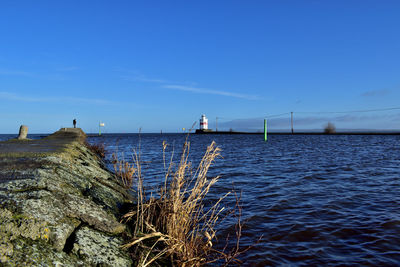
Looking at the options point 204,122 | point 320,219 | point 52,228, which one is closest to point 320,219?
point 320,219

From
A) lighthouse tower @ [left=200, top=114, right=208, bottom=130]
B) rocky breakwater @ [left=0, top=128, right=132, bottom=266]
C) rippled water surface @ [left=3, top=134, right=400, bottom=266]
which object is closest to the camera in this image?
rocky breakwater @ [left=0, top=128, right=132, bottom=266]

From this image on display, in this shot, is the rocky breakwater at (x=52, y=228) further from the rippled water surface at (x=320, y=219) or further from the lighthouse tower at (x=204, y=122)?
the lighthouse tower at (x=204, y=122)

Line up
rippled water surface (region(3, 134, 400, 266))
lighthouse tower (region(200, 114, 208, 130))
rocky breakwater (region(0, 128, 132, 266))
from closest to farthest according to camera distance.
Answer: rocky breakwater (region(0, 128, 132, 266)), rippled water surface (region(3, 134, 400, 266)), lighthouse tower (region(200, 114, 208, 130))

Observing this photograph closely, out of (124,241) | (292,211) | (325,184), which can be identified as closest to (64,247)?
(124,241)

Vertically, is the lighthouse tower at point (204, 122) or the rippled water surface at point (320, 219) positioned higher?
the lighthouse tower at point (204, 122)

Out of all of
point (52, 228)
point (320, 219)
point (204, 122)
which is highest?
point (204, 122)

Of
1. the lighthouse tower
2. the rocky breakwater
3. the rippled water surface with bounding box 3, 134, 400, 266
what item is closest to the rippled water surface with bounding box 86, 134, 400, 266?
the rippled water surface with bounding box 3, 134, 400, 266

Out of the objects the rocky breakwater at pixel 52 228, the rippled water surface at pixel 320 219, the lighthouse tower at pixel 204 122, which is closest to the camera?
the rocky breakwater at pixel 52 228

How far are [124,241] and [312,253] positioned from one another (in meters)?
2.94

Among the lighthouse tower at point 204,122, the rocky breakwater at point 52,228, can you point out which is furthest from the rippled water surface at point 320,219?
the lighthouse tower at point 204,122

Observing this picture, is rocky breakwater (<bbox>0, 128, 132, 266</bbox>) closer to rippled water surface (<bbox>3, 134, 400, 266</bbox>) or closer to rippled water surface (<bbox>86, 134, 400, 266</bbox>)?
rippled water surface (<bbox>3, 134, 400, 266</bbox>)

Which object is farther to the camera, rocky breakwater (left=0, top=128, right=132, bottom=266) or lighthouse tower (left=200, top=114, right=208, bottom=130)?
lighthouse tower (left=200, top=114, right=208, bottom=130)

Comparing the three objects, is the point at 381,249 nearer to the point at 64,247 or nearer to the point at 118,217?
the point at 118,217

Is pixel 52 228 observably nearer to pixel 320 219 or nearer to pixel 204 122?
pixel 320 219
